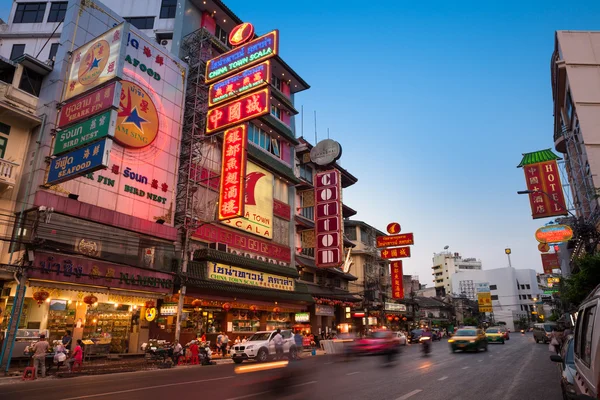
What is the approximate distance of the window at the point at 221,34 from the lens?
117 feet

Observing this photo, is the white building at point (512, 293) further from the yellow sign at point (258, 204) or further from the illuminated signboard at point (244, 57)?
the illuminated signboard at point (244, 57)

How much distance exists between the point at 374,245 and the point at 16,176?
47.2 metres

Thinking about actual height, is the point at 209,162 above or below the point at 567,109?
below

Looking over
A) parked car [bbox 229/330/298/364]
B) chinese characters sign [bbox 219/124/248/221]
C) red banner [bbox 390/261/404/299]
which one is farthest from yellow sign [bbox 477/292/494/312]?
chinese characters sign [bbox 219/124/248/221]

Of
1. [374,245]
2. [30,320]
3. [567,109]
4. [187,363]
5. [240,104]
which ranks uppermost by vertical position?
[567,109]

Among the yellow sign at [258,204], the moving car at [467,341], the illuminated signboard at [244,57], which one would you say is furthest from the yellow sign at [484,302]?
the illuminated signboard at [244,57]

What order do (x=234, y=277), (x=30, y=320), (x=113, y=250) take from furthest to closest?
(x=234, y=277)
(x=113, y=250)
(x=30, y=320)

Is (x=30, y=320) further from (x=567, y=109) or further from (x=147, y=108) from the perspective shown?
(x=567, y=109)

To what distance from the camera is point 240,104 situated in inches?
1083

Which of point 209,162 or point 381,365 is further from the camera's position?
point 209,162

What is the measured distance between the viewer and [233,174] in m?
27.2

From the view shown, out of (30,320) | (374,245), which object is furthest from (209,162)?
(374,245)

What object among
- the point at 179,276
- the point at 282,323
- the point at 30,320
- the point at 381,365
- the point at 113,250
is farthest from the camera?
the point at 282,323

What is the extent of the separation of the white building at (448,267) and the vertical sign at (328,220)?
392ft
